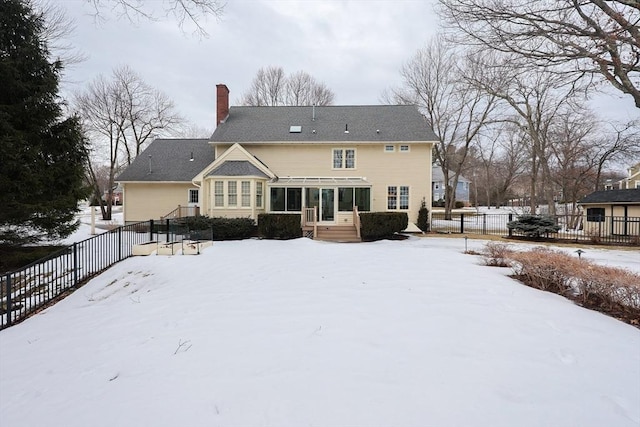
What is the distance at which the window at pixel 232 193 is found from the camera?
722 inches

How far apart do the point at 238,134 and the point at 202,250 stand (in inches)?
455

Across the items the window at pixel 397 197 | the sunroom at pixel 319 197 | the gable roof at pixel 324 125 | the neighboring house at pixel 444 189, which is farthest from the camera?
the neighboring house at pixel 444 189

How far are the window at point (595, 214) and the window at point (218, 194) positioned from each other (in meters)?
22.3

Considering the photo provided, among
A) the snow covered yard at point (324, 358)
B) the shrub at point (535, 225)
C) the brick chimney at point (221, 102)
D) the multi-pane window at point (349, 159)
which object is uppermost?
the brick chimney at point (221, 102)

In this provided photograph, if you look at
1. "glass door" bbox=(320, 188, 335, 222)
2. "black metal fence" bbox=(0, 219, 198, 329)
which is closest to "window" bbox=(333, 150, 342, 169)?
"glass door" bbox=(320, 188, 335, 222)

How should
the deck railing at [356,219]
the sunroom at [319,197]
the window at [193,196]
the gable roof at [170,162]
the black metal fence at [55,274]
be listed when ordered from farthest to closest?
the window at [193,196], the gable roof at [170,162], the sunroom at [319,197], the deck railing at [356,219], the black metal fence at [55,274]

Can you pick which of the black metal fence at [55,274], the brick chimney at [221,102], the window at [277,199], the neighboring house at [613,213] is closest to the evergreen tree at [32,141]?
the black metal fence at [55,274]

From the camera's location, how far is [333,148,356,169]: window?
21672 millimetres

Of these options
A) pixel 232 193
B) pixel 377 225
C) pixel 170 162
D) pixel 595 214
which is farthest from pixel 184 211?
pixel 595 214

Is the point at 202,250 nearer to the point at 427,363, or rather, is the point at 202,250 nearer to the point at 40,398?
the point at 40,398

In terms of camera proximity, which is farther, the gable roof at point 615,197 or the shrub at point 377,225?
the gable roof at point 615,197

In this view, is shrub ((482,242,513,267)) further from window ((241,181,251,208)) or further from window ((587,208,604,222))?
window ((587,208,604,222))

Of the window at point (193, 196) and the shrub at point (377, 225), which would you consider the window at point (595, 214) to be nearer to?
the shrub at point (377, 225)

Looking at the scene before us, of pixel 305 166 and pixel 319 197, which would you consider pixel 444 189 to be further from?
pixel 319 197
